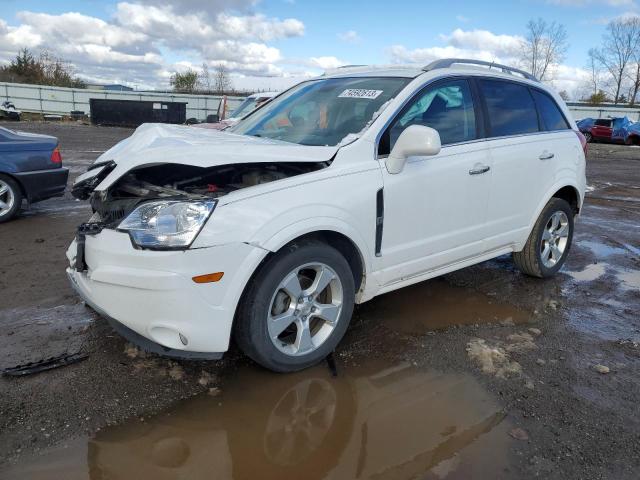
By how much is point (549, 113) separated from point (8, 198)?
6.51m

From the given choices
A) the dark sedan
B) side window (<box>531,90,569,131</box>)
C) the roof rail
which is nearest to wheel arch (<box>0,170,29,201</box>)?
the dark sedan

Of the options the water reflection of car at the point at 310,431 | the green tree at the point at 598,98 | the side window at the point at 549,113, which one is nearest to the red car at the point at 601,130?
the side window at the point at 549,113

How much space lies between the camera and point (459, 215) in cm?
389

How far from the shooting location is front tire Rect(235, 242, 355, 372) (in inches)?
114

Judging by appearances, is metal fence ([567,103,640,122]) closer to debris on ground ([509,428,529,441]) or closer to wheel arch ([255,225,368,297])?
wheel arch ([255,225,368,297])

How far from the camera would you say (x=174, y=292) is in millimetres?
2678

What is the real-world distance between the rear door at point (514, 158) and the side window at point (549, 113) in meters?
0.08

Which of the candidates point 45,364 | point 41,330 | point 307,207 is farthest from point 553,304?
point 41,330

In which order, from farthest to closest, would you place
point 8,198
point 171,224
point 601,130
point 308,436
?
point 601,130
point 8,198
point 171,224
point 308,436

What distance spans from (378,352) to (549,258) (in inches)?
96.7

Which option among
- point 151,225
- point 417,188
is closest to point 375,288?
point 417,188

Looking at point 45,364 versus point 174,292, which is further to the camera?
point 45,364

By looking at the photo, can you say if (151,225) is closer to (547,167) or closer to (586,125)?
(547,167)

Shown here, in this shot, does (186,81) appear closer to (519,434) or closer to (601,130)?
(601,130)
